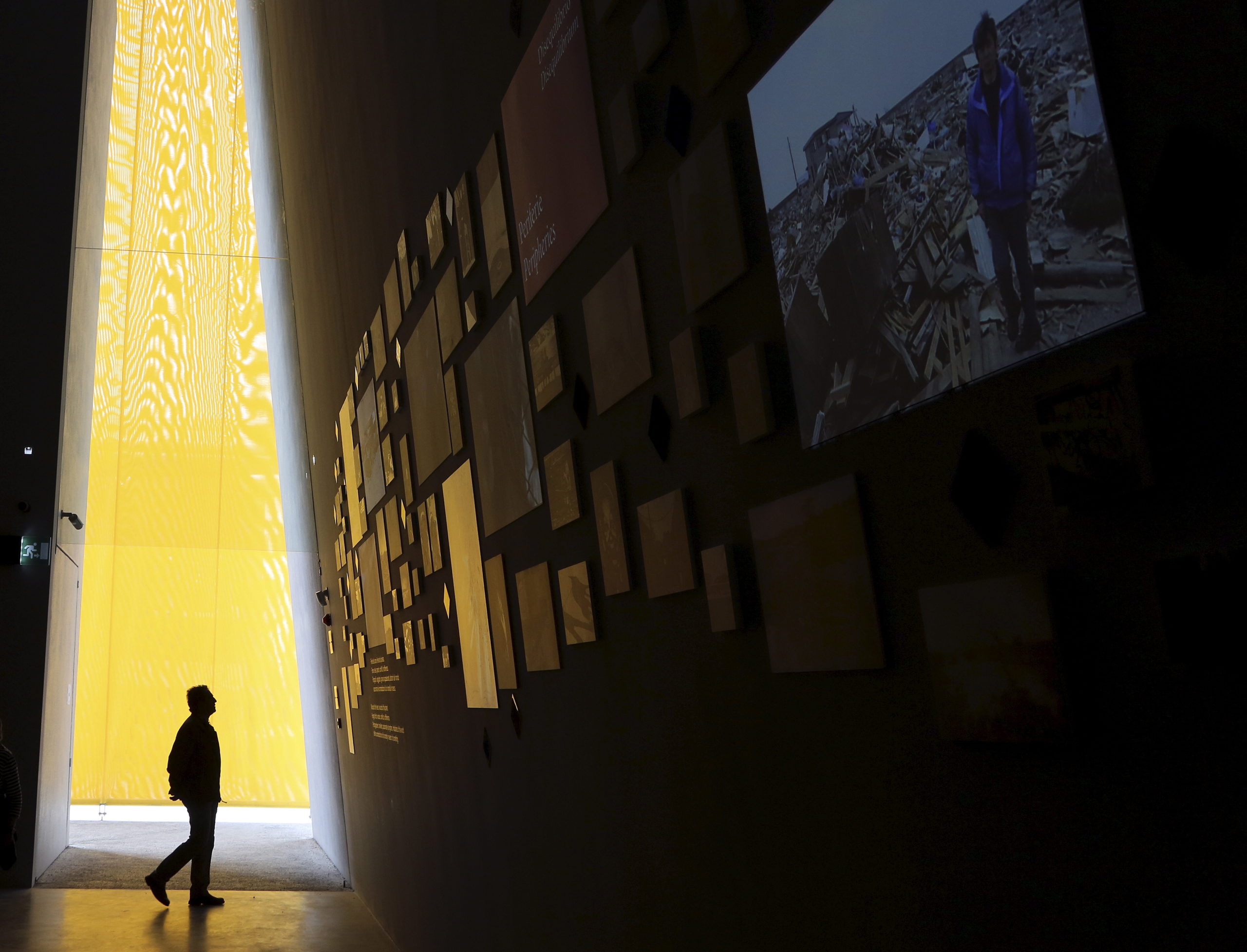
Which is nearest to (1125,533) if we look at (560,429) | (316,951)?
(560,429)

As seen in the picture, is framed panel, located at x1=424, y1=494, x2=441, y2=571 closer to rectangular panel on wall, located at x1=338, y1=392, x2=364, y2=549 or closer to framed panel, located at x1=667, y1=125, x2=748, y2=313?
rectangular panel on wall, located at x1=338, y1=392, x2=364, y2=549

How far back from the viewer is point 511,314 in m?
2.33

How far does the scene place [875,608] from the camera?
1.08 meters

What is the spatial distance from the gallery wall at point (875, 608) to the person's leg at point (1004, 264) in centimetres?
4

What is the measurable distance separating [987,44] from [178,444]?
811 centimetres

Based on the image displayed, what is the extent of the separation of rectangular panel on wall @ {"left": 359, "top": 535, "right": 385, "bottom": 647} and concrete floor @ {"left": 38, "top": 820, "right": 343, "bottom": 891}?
9.09 ft

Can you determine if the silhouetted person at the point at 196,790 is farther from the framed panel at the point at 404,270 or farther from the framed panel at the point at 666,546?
the framed panel at the point at 666,546

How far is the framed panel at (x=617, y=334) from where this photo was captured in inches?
64.4

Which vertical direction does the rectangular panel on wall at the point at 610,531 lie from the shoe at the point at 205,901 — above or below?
above

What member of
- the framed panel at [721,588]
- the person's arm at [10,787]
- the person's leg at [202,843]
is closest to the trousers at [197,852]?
the person's leg at [202,843]

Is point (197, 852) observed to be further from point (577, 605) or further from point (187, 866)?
point (577, 605)

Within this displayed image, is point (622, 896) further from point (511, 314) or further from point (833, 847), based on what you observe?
point (511, 314)

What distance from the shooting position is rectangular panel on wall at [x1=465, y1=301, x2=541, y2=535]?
231 centimetres

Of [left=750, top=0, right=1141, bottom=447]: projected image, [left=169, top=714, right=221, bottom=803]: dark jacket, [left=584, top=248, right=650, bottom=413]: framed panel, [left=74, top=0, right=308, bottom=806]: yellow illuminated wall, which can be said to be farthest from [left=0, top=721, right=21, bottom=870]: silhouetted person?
[left=750, top=0, right=1141, bottom=447]: projected image
